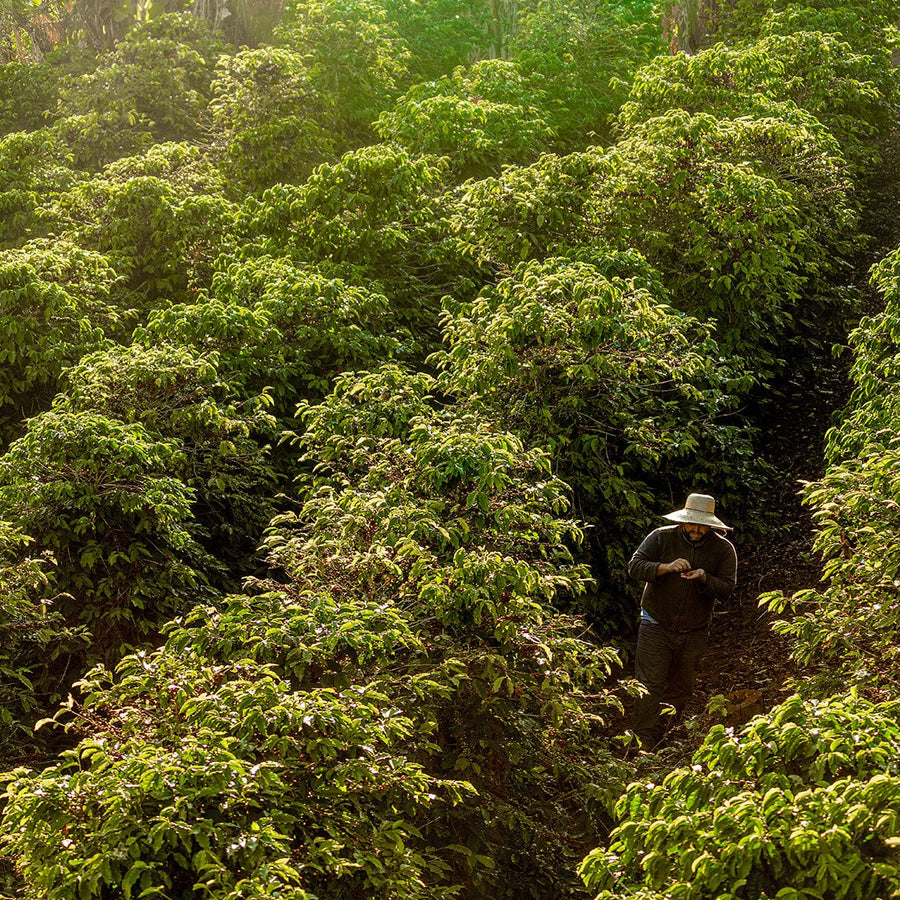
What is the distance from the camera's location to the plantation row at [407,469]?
3.59 meters

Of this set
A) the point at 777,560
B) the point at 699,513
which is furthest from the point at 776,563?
the point at 699,513

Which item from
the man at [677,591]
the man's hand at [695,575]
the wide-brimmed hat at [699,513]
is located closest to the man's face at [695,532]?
the man at [677,591]

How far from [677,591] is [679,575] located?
0.10 metres

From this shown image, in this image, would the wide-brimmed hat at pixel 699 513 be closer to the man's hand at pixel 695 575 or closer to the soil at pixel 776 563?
the man's hand at pixel 695 575

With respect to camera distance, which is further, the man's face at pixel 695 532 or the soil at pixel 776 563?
the soil at pixel 776 563

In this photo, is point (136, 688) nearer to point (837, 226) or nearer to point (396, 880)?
point (396, 880)

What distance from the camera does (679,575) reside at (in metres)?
6.09

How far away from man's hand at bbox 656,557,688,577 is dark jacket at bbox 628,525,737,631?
2.5 inches

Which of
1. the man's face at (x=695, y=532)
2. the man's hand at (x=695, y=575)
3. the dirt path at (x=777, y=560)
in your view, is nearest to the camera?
the man's hand at (x=695, y=575)

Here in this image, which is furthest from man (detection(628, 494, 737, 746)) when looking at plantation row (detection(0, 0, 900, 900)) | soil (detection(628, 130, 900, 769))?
plantation row (detection(0, 0, 900, 900))

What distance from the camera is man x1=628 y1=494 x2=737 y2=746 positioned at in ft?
19.8

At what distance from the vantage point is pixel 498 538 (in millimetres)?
5797

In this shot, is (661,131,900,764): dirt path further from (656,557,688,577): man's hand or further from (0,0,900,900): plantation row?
(656,557,688,577): man's hand

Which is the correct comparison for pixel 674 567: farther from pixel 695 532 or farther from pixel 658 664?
pixel 658 664
